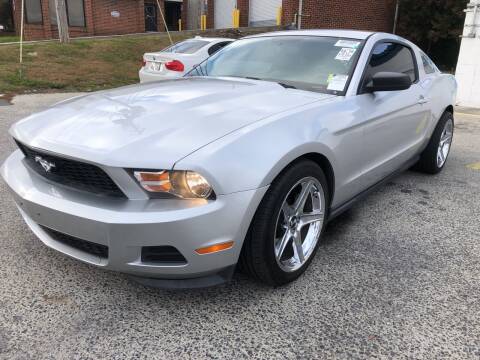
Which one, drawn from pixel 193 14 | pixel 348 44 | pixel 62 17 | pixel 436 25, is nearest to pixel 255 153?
pixel 348 44

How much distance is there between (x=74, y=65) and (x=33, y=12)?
1387 cm

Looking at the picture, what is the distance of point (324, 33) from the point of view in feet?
11.5

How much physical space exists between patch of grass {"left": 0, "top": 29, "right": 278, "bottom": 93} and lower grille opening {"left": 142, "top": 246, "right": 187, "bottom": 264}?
968 cm

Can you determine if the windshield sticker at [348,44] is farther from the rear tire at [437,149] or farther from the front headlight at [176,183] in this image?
the front headlight at [176,183]

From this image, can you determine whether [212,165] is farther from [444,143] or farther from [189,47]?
[189,47]

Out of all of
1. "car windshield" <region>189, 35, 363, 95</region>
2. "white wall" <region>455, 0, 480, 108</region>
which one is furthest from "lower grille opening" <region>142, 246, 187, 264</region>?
"white wall" <region>455, 0, 480, 108</region>

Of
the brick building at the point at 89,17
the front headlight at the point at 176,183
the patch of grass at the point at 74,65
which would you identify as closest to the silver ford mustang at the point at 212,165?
the front headlight at the point at 176,183

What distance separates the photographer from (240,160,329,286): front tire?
222 centimetres

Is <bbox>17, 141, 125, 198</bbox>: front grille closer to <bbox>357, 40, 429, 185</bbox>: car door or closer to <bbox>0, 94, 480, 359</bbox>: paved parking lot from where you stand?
<bbox>0, 94, 480, 359</bbox>: paved parking lot

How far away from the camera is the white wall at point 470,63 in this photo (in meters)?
9.58

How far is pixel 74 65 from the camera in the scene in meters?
13.1

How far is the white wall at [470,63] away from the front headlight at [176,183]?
967cm

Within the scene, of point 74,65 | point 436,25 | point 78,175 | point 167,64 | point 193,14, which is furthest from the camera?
point 193,14

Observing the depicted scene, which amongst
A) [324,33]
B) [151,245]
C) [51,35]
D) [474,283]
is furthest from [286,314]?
[51,35]
